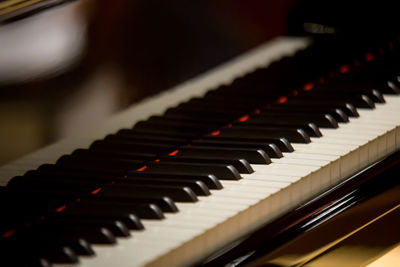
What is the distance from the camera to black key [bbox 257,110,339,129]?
2.23 m

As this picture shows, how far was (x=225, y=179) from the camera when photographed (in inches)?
74.5

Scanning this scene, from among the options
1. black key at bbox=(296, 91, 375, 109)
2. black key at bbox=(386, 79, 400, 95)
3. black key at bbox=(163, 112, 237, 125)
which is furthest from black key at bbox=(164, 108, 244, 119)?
black key at bbox=(386, 79, 400, 95)

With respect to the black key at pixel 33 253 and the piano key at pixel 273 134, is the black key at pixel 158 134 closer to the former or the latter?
the piano key at pixel 273 134

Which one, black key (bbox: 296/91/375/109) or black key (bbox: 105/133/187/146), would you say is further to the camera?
black key (bbox: 296/91/375/109)

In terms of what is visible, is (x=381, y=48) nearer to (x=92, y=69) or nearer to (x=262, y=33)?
(x=262, y=33)

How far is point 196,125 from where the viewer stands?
2.26 meters

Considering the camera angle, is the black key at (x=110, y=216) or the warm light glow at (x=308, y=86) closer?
the black key at (x=110, y=216)

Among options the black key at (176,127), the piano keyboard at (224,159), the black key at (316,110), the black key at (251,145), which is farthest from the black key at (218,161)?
the black key at (316,110)

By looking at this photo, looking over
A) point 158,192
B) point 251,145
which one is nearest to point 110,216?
point 158,192

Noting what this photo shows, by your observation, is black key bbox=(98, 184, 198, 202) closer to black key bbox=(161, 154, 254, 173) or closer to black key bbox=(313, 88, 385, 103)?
black key bbox=(161, 154, 254, 173)

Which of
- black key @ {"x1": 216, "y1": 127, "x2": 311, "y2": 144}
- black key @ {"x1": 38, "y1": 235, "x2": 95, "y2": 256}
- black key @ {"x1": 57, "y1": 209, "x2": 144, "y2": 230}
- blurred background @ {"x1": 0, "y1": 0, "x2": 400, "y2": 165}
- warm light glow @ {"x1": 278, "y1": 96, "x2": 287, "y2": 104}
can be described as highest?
blurred background @ {"x1": 0, "y1": 0, "x2": 400, "y2": 165}

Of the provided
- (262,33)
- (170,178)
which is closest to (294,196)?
(170,178)

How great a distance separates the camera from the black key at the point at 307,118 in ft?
7.33

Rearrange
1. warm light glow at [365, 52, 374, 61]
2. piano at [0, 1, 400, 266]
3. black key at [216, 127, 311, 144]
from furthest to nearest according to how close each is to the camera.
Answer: warm light glow at [365, 52, 374, 61]
black key at [216, 127, 311, 144]
piano at [0, 1, 400, 266]
